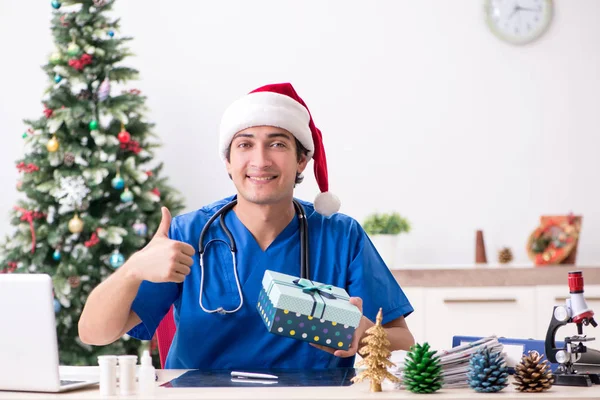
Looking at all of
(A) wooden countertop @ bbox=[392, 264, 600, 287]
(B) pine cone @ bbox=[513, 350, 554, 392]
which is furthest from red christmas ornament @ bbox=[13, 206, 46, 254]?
(B) pine cone @ bbox=[513, 350, 554, 392]

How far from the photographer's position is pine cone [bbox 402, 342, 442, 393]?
142 cm

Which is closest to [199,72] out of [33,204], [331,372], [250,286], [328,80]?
[328,80]

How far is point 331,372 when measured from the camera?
1740 mm

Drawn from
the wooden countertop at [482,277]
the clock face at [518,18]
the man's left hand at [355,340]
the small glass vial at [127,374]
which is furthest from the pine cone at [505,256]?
the small glass vial at [127,374]

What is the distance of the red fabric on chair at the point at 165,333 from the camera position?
2090mm

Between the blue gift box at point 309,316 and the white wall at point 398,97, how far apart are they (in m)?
2.58

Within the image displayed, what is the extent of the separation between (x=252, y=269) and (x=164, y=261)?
1.26ft

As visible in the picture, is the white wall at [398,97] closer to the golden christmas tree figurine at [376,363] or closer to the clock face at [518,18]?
the clock face at [518,18]

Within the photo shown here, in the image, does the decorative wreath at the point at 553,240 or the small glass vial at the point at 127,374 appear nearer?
the small glass vial at the point at 127,374

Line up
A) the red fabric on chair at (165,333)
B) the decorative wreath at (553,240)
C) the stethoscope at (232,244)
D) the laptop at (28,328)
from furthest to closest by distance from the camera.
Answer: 1. the decorative wreath at (553,240)
2. the red fabric on chair at (165,333)
3. the stethoscope at (232,244)
4. the laptop at (28,328)

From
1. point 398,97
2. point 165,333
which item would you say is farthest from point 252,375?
point 398,97

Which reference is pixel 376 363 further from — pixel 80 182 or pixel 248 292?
pixel 80 182

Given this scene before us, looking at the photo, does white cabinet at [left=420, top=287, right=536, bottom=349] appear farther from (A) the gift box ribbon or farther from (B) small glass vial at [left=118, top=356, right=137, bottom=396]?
(B) small glass vial at [left=118, top=356, right=137, bottom=396]

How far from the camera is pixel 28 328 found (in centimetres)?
139
